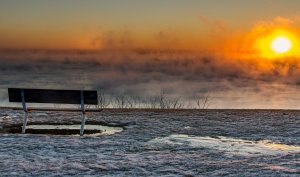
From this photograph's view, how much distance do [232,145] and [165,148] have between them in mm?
1089

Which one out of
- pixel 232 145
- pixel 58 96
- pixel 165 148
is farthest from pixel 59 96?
pixel 232 145

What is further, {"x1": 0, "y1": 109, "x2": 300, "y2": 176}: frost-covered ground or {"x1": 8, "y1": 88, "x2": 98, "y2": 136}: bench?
{"x1": 8, "y1": 88, "x2": 98, "y2": 136}: bench

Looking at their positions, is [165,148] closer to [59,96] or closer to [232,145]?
[232,145]

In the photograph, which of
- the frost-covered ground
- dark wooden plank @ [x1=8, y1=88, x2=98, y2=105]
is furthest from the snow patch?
dark wooden plank @ [x1=8, y1=88, x2=98, y2=105]

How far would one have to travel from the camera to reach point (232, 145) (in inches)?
329

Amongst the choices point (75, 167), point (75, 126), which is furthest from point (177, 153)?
point (75, 126)

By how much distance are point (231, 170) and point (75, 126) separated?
517 cm

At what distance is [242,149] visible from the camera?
7988 millimetres

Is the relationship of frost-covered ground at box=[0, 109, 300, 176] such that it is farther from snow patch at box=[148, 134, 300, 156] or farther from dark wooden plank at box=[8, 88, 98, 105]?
dark wooden plank at box=[8, 88, 98, 105]

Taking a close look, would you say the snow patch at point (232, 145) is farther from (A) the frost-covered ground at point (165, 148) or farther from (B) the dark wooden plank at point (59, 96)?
(B) the dark wooden plank at point (59, 96)

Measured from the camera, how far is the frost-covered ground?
21.5 feet

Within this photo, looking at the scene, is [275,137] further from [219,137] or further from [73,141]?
[73,141]

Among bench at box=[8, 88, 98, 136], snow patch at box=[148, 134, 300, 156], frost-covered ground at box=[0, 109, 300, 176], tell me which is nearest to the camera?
frost-covered ground at box=[0, 109, 300, 176]

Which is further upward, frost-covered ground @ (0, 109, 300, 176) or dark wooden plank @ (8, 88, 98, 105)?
dark wooden plank @ (8, 88, 98, 105)
